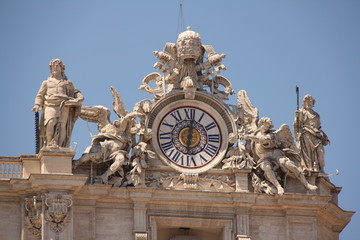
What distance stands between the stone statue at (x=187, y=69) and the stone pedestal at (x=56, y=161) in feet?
9.10

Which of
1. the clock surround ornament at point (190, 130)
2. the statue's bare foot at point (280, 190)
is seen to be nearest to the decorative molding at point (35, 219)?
the clock surround ornament at point (190, 130)

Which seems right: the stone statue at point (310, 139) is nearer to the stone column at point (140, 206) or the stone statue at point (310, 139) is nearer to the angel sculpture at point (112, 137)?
the angel sculpture at point (112, 137)

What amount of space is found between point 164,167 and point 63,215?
2.82m

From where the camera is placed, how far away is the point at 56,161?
142 feet

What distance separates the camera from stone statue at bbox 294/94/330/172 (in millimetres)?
45625

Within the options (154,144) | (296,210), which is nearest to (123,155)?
(154,144)

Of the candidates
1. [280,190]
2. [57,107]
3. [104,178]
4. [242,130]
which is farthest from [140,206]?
[280,190]

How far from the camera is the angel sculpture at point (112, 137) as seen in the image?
44.0m

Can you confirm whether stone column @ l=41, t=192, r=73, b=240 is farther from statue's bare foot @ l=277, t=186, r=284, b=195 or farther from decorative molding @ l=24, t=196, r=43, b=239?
statue's bare foot @ l=277, t=186, r=284, b=195

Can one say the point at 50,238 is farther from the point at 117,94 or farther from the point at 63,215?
the point at 117,94

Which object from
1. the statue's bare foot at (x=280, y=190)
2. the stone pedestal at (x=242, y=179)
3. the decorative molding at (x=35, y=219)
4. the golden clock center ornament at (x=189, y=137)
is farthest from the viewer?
the golden clock center ornament at (x=189, y=137)

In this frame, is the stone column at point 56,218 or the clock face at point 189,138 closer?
the stone column at point 56,218

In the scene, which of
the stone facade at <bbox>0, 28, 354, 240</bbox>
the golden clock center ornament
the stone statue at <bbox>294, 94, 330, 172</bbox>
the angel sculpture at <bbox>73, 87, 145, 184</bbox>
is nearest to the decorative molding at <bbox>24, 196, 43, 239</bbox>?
the stone facade at <bbox>0, 28, 354, 240</bbox>

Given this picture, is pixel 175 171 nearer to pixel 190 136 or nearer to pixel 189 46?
pixel 190 136
